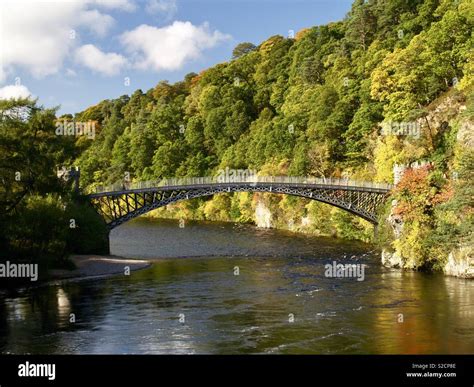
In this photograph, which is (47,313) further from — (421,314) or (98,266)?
(421,314)

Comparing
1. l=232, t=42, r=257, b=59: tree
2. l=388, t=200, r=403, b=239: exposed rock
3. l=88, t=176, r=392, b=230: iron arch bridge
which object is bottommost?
l=388, t=200, r=403, b=239: exposed rock

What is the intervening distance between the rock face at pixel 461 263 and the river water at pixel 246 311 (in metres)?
0.97

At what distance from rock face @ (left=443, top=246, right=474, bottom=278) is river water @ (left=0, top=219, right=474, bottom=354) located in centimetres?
97

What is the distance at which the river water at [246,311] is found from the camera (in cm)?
3275

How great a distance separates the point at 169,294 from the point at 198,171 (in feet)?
267

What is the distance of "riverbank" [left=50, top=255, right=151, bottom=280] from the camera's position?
53.3 metres

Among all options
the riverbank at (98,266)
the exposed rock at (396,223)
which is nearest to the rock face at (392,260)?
the exposed rock at (396,223)

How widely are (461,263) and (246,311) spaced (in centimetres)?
1837

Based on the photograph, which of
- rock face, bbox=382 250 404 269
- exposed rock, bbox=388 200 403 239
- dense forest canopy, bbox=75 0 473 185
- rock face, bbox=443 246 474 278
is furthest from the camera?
dense forest canopy, bbox=75 0 473 185

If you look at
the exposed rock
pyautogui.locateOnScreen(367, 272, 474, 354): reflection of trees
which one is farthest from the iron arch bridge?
pyautogui.locateOnScreen(367, 272, 474, 354): reflection of trees

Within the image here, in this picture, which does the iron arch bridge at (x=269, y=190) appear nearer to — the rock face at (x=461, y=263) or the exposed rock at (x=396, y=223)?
the exposed rock at (x=396, y=223)

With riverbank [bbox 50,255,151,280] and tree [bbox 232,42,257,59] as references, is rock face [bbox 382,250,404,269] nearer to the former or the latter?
riverbank [bbox 50,255,151,280]

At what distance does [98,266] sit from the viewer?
2235 inches

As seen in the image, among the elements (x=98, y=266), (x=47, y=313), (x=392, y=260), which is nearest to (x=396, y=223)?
(x=392, y=260)
